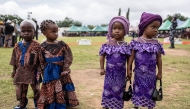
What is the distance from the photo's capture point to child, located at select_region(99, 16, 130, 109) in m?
3.50

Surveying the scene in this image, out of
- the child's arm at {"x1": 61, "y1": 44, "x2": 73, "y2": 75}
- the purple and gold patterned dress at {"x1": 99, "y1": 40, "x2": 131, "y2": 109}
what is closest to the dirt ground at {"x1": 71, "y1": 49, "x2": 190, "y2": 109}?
the purple and gold patterned dress at {"x1": 99, "y1": 40, "x2": 131, "y2": 109}

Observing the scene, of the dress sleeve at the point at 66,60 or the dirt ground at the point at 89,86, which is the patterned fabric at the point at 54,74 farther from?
the dirt ground at the point at 89,86

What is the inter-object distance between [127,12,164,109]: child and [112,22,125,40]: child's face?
8.9 inches

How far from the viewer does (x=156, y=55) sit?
358 cm

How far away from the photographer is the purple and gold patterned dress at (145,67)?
3512 millimetres

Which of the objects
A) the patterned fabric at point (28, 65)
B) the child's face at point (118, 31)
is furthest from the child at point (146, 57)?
the patterned fabric at point (28, 65)

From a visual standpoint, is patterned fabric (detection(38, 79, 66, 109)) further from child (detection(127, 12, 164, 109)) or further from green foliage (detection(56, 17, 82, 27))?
green foliage (detection(56, 17, 82, 27))

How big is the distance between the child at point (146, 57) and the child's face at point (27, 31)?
1.58 m

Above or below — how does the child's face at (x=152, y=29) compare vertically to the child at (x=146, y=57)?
above

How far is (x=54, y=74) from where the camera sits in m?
3.72

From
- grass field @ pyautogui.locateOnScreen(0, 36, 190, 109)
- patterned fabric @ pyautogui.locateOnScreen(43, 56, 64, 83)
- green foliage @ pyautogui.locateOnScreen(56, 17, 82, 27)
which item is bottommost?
grass field @ pyautogui.locateOnScreen(0, 36, 190, 109)

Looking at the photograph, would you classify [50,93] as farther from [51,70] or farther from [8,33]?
[8,33]

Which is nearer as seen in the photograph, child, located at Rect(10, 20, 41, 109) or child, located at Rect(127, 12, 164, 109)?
child, located at Rect(127, 12, 164, 109)

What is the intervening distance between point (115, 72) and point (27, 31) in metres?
1.52
